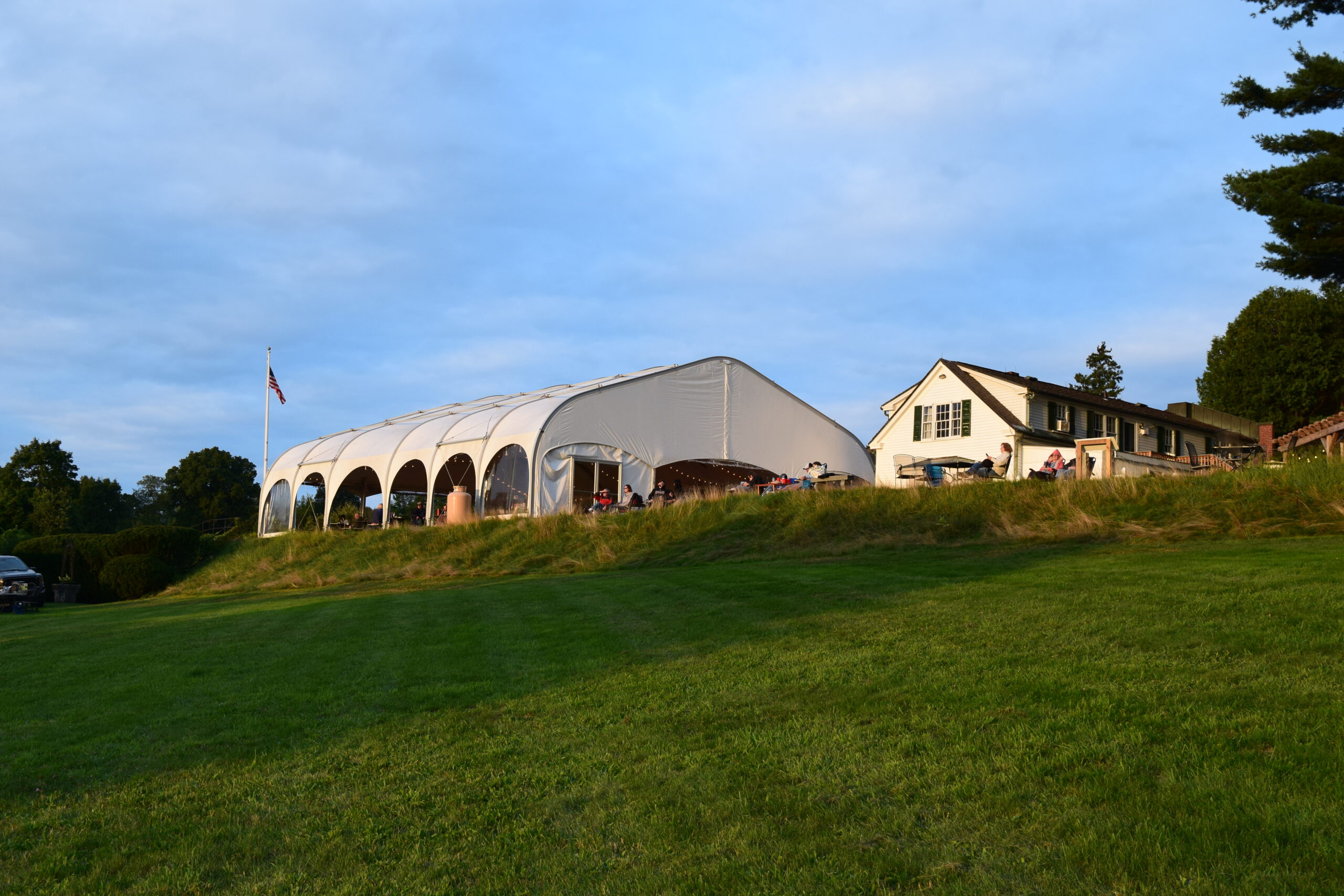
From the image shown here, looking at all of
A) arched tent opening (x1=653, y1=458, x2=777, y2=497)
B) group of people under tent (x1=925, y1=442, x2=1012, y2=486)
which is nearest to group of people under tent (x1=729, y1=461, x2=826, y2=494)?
group of people under tent (x1=925, y1=442, x2=1012, y2=486)

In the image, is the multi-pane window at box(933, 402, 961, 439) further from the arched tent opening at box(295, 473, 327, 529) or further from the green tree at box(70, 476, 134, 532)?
the green tree at box(70, 476, 134, 532)

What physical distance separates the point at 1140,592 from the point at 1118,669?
2.69 metres

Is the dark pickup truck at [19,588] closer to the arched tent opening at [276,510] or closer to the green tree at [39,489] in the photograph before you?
the arched tent opening at [276,510]

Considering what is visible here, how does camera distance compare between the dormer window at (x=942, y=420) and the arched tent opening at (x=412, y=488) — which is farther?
the dormer window at (x=942, y=420)

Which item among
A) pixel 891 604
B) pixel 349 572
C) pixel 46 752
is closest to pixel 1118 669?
pixel 891 604

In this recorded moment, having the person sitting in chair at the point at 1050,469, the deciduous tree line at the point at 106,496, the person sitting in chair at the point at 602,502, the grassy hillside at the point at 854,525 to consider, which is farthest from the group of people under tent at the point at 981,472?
the deciduous tree line at the point at 106,496

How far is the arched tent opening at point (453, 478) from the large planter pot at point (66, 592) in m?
11.2

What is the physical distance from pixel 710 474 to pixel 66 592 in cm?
2111

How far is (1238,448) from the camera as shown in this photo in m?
22.3

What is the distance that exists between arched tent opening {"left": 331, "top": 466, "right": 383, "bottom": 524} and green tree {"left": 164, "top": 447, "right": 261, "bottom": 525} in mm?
20643

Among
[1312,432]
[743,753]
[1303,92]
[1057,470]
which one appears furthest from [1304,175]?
[743,753]

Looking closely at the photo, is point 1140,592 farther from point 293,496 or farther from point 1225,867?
point 293,496

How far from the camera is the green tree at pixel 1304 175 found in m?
15.7

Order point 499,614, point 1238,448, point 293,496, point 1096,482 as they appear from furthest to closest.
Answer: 1. point 293,496
2. point 1238,448
3. point 1096,482
4. point 499,614
